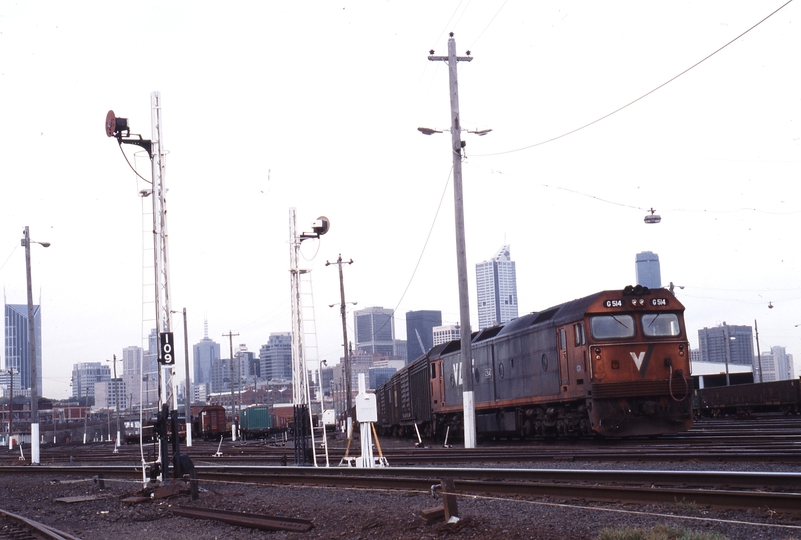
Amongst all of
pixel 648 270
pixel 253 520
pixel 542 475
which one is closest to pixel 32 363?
pixel 253 520

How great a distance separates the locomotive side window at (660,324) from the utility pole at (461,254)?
17.8ft

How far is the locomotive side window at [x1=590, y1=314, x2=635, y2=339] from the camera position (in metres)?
19.6

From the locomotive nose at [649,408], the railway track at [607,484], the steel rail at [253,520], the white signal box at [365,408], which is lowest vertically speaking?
the steel rail at [253,520]

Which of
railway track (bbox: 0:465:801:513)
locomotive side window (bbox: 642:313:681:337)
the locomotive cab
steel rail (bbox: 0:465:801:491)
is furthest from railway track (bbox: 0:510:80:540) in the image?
locomotive side window (bbox: 642:313:681:337)

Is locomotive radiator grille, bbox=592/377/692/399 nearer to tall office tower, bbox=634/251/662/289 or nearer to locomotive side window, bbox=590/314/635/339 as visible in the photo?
locomotive side window, bbox=590/314/635/339

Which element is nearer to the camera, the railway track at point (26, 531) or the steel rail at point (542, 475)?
the steel rail at point (542, 475)

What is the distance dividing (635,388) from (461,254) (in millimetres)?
7265

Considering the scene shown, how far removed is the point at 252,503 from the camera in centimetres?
1305

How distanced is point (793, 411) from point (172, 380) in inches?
1461

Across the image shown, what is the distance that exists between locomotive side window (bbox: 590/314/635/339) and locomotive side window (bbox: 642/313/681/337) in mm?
363

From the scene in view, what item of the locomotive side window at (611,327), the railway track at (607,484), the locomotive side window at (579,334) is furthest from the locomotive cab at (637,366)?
the railway track at (607,484)

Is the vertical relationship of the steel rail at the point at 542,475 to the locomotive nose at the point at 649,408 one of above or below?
below

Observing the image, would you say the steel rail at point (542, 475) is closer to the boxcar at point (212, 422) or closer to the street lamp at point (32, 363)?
the street lamp at point (32, 363)

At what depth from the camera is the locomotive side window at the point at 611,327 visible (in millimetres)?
19578
